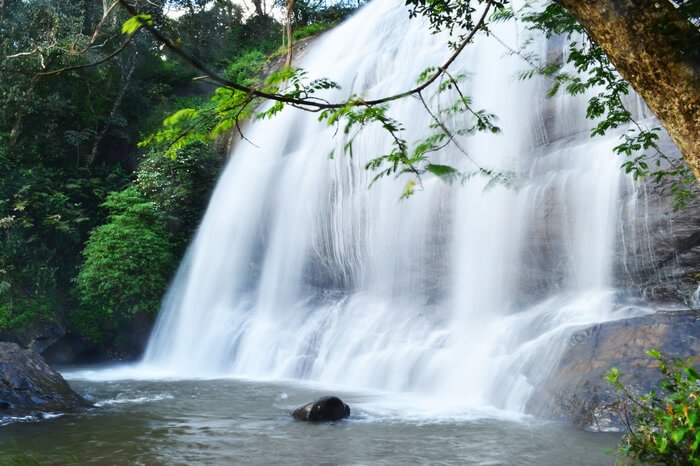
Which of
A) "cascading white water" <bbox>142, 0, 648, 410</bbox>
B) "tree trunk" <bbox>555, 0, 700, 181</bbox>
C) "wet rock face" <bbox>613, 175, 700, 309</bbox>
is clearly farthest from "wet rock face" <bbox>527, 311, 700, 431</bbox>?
"tree trunk" <bbox>555, 0, 700, 181</bbox>

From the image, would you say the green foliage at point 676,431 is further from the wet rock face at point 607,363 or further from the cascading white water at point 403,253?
the cascading white water at point 403,253

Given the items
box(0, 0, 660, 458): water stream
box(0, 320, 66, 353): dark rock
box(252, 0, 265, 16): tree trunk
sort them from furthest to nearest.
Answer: box(252, 0, 265, 16): tree trunk < box(0, 320, 66, 353): dark rock < box(0, 0, 660, 458): water stream

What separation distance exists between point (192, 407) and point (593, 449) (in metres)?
5.45

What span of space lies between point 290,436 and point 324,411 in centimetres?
75

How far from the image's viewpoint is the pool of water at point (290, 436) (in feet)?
16.8

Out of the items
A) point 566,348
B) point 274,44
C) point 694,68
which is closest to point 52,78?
point 274,44

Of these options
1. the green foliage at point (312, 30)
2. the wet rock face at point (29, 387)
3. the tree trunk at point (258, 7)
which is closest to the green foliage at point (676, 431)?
the wet rock face at point (29, 387)

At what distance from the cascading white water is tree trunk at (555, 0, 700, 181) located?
5523mm

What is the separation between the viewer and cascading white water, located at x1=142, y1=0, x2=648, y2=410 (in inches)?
351

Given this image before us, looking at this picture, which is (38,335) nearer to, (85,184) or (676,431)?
(85,184)

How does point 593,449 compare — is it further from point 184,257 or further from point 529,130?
point 184,257

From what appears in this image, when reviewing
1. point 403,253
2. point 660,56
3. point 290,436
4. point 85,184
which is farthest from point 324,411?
point 85,184

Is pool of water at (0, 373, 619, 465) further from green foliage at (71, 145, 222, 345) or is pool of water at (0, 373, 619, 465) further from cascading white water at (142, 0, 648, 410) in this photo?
green foliage at (71, 145, 222, 345)

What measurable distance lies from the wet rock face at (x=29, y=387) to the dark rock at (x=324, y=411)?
321 centimetres
